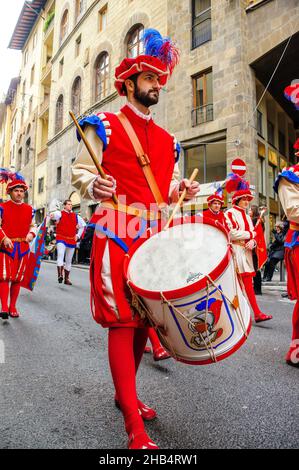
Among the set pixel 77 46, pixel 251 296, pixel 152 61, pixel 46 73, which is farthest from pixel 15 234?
pixel 46 73

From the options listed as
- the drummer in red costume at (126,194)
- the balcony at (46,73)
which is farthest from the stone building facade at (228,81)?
the balcony at (46,73)

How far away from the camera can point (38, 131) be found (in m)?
33.7

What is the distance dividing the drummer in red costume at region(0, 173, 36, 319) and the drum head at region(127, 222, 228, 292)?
3.83 metres

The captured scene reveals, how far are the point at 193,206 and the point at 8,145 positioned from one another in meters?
41.6

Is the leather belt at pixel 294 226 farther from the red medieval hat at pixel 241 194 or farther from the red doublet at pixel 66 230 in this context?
the red doublet at pixel 66 230

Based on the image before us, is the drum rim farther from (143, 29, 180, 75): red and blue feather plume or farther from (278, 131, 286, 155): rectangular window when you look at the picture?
Result: (278, 131, 286, 155): rectangular window

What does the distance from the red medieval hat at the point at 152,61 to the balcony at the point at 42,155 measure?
99.8 ft

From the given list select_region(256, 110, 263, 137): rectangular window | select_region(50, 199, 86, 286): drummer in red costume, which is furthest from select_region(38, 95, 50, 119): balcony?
select_region(50, 199, 86, 286): drummer in red costume

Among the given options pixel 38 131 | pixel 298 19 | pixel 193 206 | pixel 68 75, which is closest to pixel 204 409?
pixel 193 206

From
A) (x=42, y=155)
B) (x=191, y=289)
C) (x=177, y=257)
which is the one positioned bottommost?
(x=191, y=289)

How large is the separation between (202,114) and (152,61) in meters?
14.1

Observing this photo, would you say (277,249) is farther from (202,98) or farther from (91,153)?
(91,153)

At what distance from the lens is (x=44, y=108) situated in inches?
1264

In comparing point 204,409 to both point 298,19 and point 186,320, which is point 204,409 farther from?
point 298,19
